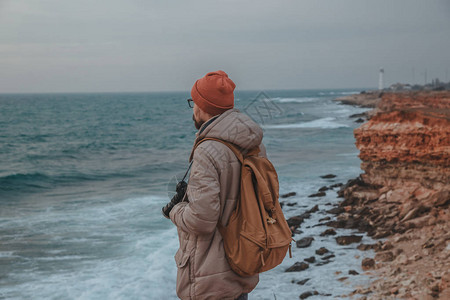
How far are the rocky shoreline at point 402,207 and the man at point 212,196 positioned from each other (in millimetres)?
4282

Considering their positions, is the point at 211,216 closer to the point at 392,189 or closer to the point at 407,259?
the point at 407,259

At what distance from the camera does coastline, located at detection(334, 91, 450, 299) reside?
251 inches

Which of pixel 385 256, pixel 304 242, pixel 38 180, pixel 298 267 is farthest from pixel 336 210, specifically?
pixel 38 180

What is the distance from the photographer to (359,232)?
385 inches

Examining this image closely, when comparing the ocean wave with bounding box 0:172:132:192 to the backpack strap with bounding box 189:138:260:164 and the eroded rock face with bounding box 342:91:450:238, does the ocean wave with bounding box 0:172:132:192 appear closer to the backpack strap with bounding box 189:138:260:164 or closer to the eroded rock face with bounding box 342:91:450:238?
the eroded rock face with bounding box 342:91:450:238

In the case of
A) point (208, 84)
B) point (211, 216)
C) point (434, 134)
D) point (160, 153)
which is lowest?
point (160, 153)

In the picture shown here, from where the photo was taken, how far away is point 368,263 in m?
7.50

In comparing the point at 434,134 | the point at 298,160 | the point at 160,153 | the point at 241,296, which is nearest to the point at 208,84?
the point at 241,296

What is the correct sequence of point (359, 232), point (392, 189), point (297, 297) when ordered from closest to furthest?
1. point (297, 297)
2. point (359, 232)
3. point (392, 189)

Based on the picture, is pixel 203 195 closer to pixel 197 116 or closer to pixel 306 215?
pixel 197 116

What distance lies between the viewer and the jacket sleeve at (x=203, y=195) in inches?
80.3

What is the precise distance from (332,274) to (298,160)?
15.5m

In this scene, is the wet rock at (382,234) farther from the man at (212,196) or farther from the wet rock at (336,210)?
the man at (212,196)

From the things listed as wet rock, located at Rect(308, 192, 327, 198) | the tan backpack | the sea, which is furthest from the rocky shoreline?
the tan backpack
